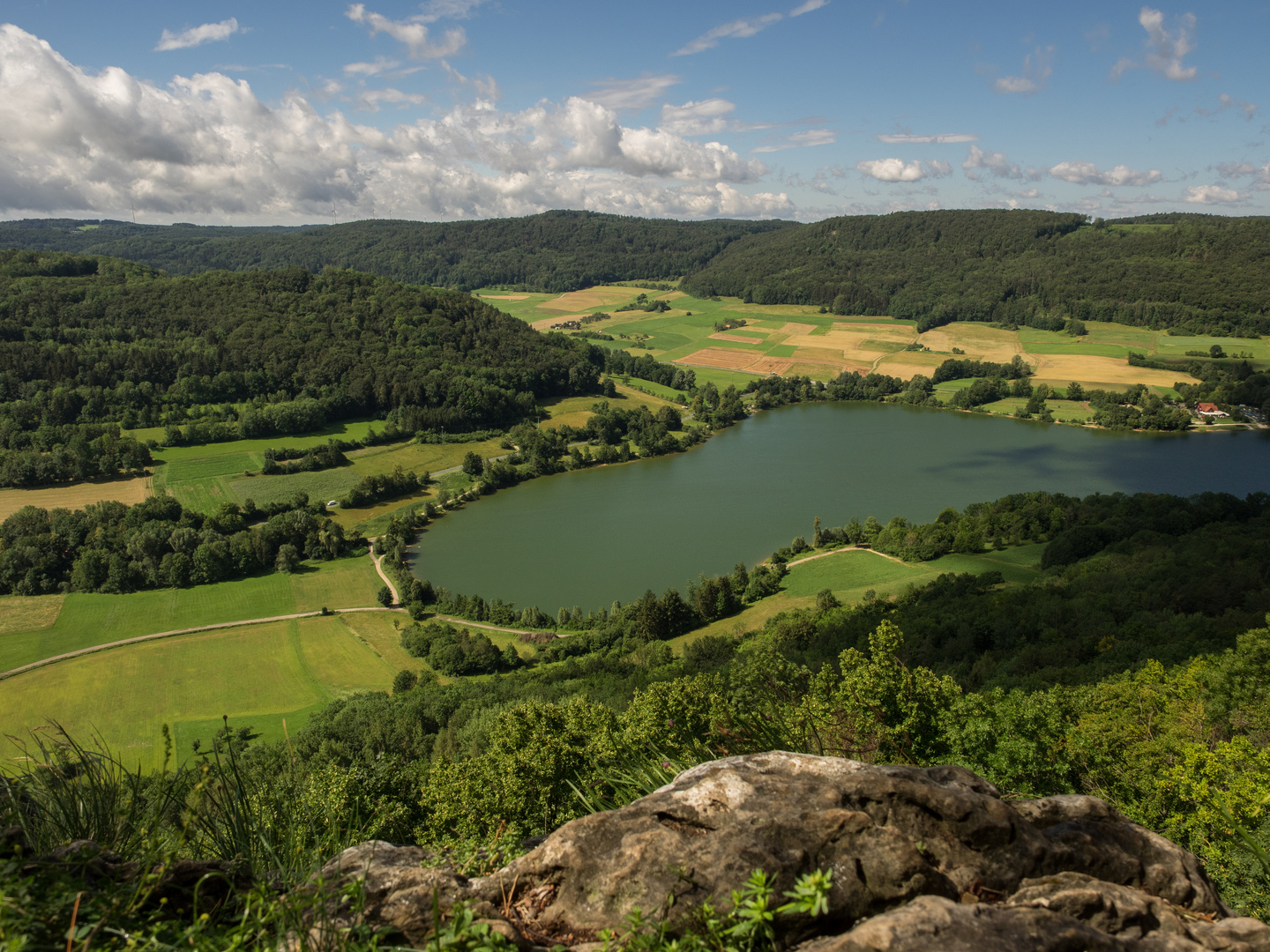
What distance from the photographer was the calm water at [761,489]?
5522cm

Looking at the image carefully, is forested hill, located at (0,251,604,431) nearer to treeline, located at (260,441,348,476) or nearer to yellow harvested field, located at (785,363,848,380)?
treeline, located at (260,441,348,476)

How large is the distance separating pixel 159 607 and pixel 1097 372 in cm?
12661

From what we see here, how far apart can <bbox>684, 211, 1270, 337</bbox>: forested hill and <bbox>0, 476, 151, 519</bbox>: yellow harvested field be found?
13982cm

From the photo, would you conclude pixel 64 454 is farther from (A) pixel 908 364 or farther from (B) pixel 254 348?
(A) pixel 908 364

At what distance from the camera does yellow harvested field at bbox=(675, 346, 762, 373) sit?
12912 cm

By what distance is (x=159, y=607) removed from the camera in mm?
49125

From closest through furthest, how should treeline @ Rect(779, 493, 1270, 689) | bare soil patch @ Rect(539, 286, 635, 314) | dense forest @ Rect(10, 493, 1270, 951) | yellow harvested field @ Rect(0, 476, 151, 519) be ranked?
dense forest @ Rect(10, 493, 1270, 951) → treeline @ Rect(779, 493, 1270, 689) → yellow harvested field @ Rect(0, 476, 151, 519) → bare soil patch @ Rect(539, 286, 635, 314)

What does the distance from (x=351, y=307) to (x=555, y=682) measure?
90408mm

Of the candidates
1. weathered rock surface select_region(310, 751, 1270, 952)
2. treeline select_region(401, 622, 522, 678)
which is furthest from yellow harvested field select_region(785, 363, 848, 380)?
weathered rock surface select_region(310, 751, 1270, 952)

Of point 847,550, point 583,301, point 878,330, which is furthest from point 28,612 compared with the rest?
point 583,301

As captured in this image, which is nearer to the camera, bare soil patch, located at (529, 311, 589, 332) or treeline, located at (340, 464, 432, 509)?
treeline, located at (340, 464, 432, 509)

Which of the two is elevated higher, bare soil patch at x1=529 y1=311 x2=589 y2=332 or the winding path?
bare soil patch at x1=529 y1=311 x2=589 y2=332

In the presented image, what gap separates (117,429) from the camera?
75.5m

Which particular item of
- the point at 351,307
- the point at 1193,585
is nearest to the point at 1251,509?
the point at 1193,585
